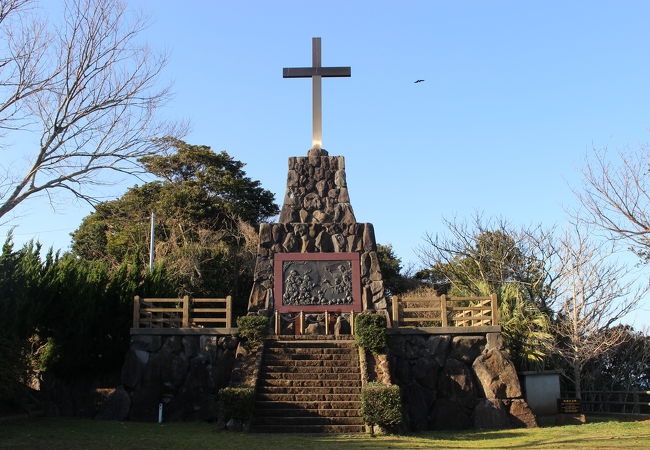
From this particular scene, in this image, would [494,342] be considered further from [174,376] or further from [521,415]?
[174,376]

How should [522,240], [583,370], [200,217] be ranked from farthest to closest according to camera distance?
[200,217] < [522,240] < [583,370]

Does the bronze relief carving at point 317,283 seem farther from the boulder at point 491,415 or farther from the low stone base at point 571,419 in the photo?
the low stone base at point 571,419

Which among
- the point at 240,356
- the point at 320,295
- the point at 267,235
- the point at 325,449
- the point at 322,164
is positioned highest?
the point at 322,164

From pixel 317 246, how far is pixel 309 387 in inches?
230

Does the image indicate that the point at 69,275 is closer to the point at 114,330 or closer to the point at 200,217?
the point at 114,330

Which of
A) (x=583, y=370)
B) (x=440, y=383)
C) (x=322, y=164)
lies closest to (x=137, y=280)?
(x=322, y=164)

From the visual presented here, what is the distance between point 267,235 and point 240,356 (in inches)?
186

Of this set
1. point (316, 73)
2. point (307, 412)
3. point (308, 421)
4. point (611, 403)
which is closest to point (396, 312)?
point (307, 412)

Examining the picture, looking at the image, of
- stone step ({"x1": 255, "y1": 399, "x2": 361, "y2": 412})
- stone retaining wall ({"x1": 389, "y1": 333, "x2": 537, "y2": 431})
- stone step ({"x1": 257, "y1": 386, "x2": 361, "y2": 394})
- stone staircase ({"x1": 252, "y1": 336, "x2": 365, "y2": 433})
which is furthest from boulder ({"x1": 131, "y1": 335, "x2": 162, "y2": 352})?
stone retaining wall ({"x1": 389, "y1": 333, "x2": 537, "y2": 431})

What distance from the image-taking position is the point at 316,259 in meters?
20.4

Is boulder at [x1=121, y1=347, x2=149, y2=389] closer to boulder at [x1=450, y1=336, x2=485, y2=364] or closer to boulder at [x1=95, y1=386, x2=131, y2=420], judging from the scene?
boulder at [x1=95, y1=386, x2=131, y2=420]

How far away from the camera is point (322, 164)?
22.3 meters

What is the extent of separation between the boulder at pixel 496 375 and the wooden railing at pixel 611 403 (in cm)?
492

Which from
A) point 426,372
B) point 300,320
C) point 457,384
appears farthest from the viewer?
point 300,320
